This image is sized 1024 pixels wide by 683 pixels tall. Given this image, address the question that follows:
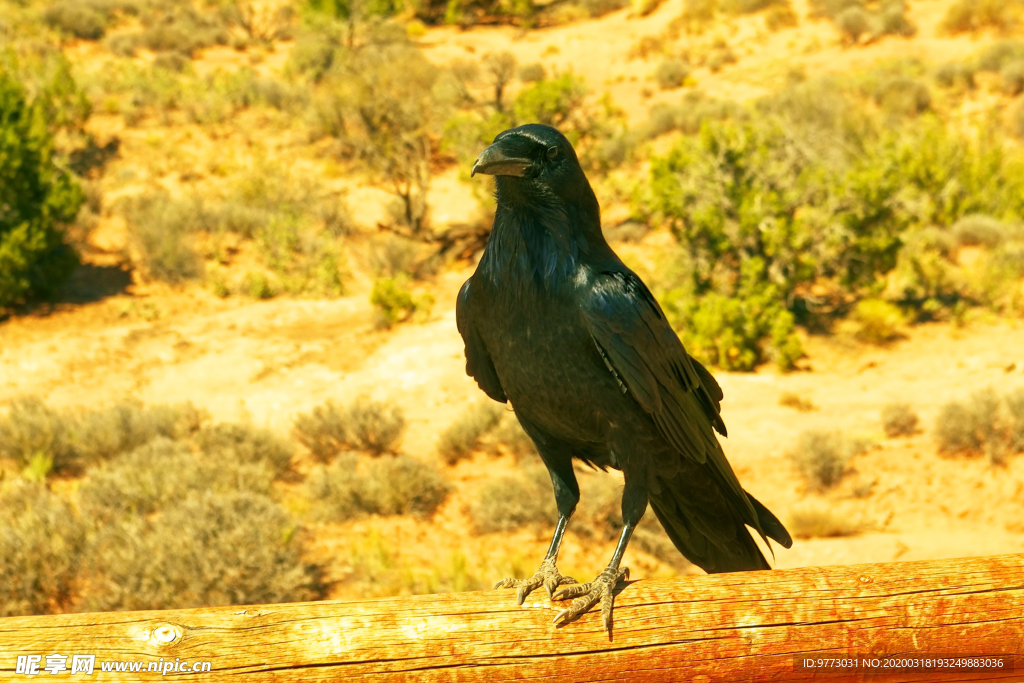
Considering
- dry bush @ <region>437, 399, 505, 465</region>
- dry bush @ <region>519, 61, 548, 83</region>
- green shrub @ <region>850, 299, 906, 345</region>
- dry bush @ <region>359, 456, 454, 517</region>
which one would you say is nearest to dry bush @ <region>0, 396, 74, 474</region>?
dry bush @ <region>359, 456, 454, 517</region>

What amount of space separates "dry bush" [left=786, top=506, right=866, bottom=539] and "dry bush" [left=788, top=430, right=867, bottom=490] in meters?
0.66

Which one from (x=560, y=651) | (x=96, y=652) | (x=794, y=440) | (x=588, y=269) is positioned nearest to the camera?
(x=96, y=652)

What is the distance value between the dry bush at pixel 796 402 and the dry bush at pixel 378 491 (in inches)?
165

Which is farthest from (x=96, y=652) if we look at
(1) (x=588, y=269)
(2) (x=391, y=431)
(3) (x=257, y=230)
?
(3) (x=257, y=230)

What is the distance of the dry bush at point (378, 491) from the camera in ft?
26.1

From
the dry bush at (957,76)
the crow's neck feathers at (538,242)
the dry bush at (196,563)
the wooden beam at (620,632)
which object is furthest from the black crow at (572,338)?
the dry bush at (957,76)

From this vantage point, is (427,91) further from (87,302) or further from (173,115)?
(87,302)

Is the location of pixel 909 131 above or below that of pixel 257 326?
above

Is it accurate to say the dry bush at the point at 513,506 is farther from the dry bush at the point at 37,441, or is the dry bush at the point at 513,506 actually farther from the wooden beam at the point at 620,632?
the wooden beam at the point at 620,632

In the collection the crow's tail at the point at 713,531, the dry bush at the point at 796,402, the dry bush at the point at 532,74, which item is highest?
the dry bush at the point at 532,74

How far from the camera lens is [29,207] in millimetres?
14000

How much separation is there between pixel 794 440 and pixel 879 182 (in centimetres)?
493

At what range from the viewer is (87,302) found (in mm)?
14344

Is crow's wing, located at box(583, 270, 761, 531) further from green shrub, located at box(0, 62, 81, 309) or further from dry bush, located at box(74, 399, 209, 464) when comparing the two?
green shrub, located at box(0, 62, 81, 309)
